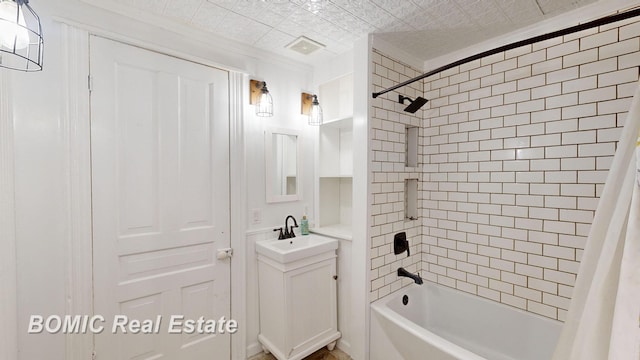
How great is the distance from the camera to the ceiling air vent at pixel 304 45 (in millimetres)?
1954

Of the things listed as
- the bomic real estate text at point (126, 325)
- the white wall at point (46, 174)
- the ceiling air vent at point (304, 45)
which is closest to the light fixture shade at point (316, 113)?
the ceiling air vent at point (304, 45)

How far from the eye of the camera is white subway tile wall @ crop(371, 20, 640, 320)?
4.97 ft

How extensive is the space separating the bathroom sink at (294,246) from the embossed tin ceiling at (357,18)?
158cm

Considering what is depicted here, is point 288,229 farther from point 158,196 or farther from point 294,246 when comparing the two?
point 158,196

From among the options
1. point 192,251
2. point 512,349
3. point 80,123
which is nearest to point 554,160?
point 512,349

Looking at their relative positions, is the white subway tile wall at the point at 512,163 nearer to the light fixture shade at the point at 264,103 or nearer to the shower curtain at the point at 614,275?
the light fixture shade at the point at 264,103

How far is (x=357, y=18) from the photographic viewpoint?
1.68 meters

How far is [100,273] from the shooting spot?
4.89 ft

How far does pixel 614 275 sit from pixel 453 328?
1.67m

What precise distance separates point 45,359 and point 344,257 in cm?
184

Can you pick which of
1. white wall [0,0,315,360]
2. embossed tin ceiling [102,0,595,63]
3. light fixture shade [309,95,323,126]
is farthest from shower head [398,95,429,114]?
white wall [0,0,315,360]

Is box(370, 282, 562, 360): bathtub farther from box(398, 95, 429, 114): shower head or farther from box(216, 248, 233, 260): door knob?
box(398, 95, 429, 114): shower head

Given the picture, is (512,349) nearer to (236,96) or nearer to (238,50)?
(236,96)

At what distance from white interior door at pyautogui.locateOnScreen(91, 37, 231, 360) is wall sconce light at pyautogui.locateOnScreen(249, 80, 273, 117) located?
22 cm
